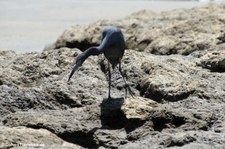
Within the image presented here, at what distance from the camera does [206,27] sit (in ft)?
20.4

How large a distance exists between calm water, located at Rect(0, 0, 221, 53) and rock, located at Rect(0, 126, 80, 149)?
6.47m

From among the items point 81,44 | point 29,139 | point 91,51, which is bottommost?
point 81,44

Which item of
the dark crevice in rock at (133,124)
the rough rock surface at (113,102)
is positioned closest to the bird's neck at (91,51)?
the rough rock surface at (113,102)

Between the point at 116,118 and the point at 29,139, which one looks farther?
the point at 116,118

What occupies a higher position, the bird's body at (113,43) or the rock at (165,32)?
the bird's body at (113,43)

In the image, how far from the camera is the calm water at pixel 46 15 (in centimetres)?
1069

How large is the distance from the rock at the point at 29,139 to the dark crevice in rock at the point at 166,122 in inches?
19.0

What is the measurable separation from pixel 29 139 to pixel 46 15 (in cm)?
1092

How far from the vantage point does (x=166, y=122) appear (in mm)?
3449

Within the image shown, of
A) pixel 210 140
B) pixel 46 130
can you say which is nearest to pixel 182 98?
pixel 210 140

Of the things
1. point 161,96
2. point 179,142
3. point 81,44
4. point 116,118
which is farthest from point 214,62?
point 81,44

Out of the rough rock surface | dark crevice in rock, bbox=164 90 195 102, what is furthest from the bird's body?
dark crevice in rock, bbox=164 90 195 102

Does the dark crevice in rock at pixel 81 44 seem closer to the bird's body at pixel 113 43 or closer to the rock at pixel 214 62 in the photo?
the rock at pixel 214 62

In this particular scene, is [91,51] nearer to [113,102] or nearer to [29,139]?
[113,102]
